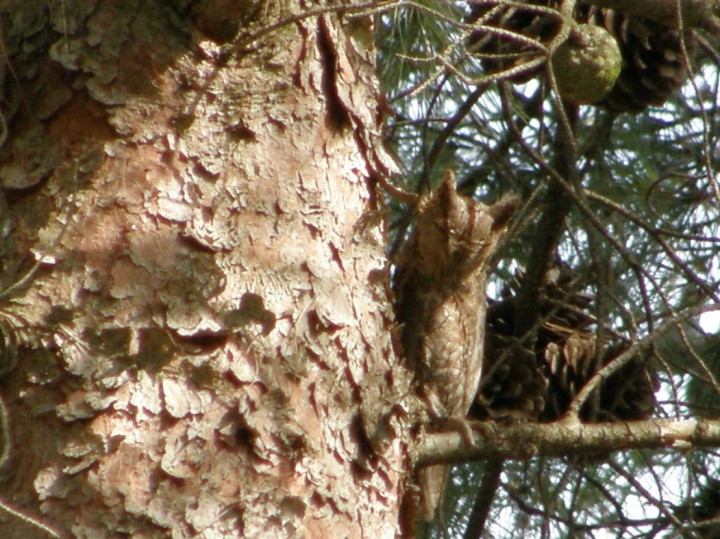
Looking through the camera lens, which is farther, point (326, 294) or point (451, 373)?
point (451, 373)

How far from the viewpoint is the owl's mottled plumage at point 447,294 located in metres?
2.37

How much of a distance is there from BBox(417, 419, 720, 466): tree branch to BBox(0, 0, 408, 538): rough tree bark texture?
0.35 m

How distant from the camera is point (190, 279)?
4.35 ft

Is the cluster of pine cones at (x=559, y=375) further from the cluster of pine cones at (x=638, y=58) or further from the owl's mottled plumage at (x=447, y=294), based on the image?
the cluster of pine cones at (x=638, y=58)

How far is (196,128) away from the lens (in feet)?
4.69

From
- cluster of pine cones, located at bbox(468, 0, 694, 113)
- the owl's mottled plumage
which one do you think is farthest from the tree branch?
cluster of pine cones, located at bbox(468, 0, 694, 113)

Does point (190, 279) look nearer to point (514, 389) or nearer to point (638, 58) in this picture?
point (514, 389)

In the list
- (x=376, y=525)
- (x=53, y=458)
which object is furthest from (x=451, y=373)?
(x=53, y=458)

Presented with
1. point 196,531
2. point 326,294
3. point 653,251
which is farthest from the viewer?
point 653,251

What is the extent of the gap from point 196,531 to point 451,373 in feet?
4.13

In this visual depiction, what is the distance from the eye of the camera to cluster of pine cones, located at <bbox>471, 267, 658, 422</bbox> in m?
2.29

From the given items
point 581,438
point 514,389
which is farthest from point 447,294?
point 581,438

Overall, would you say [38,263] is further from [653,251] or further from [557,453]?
[653,251]

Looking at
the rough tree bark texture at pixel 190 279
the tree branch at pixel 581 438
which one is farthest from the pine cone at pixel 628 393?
the rough tree bark texture at pixel 190 279
